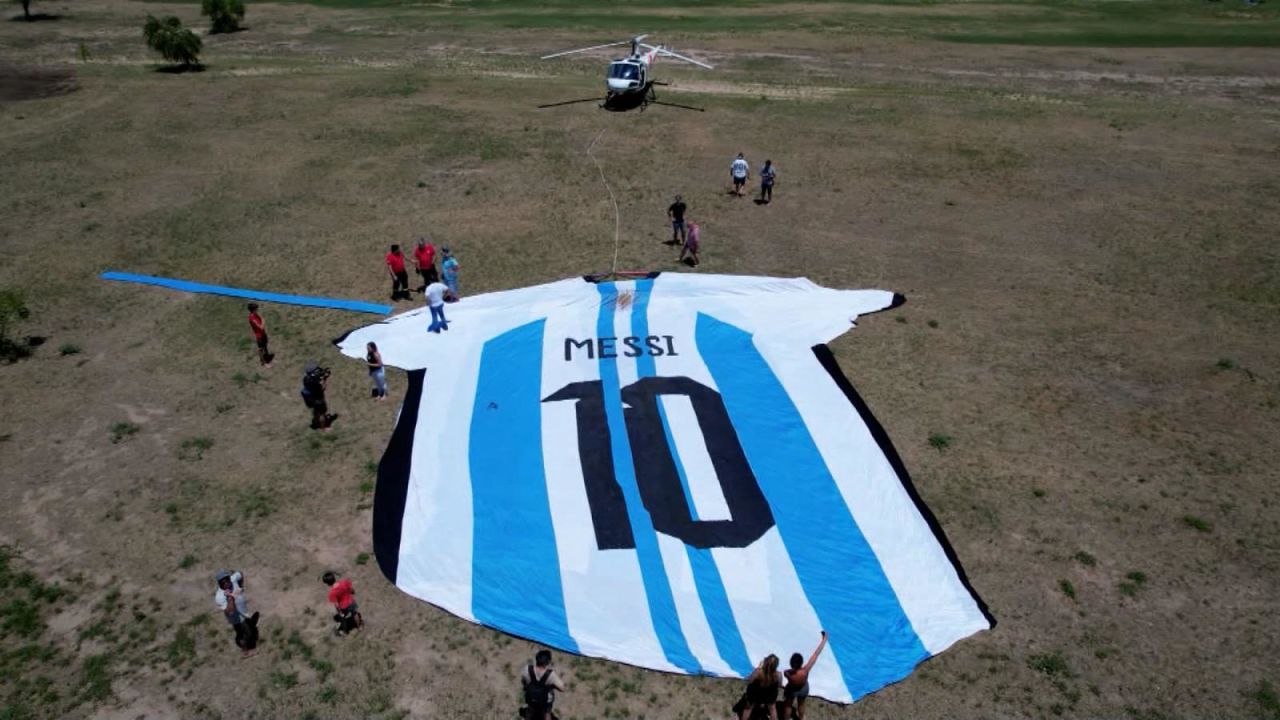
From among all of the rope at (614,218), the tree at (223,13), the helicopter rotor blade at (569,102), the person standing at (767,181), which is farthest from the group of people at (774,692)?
the tree at (223,13)

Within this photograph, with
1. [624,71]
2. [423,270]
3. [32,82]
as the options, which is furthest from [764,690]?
[32,82]

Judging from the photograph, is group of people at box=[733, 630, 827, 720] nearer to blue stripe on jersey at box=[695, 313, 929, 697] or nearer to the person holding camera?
blue stripe on jersey at box=[695, 313, 929, 697]

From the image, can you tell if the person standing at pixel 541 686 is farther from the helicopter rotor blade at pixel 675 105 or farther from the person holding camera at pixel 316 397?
the helicopter rotor blade at pixel 675 105

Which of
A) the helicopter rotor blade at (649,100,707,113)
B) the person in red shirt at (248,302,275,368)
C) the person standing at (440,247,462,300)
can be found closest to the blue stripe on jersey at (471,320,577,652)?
the person standing at (440,247,462,300)

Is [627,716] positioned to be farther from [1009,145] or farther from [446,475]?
[1009,145]

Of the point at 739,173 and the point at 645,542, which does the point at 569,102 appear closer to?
the point at 739,173

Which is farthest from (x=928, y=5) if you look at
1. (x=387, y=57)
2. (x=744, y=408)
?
(x=744, y=408)
